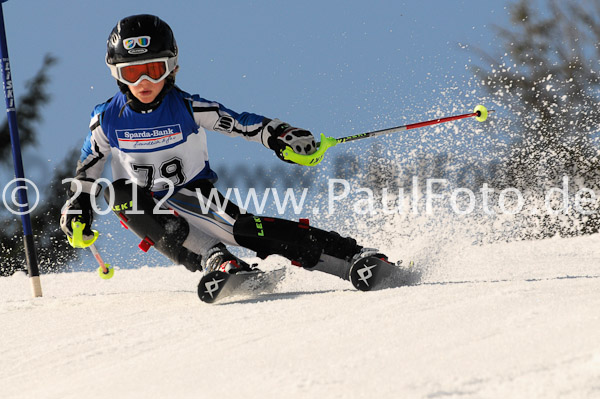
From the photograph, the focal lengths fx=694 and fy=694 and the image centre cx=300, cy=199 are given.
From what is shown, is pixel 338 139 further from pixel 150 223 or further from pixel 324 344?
pixel 324 344

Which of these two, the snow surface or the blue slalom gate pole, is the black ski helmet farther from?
the blue slalom gate pole

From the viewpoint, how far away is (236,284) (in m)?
3.79

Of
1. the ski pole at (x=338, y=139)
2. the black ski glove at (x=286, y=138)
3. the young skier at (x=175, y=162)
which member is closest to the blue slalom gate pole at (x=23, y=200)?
the young skier at (x=175, y=162)

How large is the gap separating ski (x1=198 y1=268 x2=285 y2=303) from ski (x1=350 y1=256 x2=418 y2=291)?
1.71 feet

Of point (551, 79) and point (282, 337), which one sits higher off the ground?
point (551, 79)

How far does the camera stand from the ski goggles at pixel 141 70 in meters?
3.82

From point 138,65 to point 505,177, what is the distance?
6.14 m

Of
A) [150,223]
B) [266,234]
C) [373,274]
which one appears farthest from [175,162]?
[373,274]

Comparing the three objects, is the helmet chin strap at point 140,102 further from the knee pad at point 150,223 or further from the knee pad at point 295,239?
the knee pad at point 295,239

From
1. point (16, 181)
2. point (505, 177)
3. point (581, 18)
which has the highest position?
point (581, 18)

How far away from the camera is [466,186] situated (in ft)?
25.5

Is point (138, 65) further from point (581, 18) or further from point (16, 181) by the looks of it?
point (581, 18)

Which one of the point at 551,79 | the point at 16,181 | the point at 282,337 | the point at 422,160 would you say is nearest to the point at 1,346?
the point at 282,337

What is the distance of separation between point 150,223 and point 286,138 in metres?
0.92
